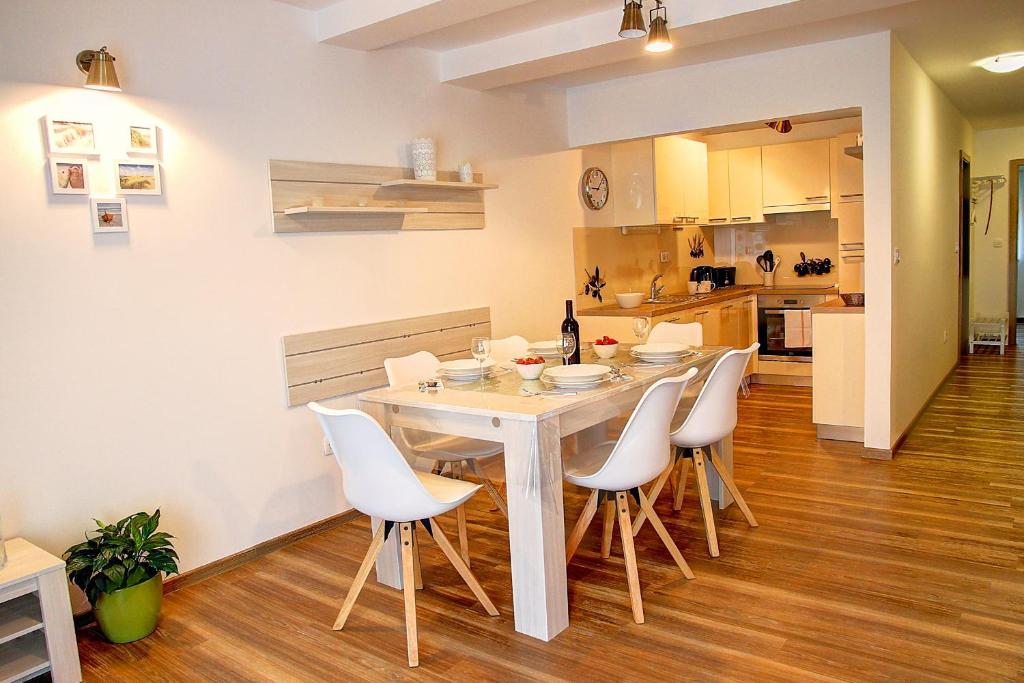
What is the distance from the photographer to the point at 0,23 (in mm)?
2748

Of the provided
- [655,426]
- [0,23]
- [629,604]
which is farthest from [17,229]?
[629,604]

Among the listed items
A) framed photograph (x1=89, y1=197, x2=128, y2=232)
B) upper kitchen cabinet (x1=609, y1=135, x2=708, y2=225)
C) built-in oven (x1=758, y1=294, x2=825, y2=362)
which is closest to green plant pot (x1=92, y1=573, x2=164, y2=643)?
framed photograph (x1=89, y1=197, x2=128, y2=232)

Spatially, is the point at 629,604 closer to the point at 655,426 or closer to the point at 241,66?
the point at 655,426

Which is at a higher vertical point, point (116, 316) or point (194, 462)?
point (116, 316)

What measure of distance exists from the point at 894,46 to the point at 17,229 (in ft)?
14.8

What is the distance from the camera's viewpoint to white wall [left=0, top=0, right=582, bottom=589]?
9.43ft

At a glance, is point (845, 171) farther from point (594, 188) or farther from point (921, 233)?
point (594, 188)

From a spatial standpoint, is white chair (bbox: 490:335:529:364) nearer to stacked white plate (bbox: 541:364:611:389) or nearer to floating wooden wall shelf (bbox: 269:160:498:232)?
floating wooden wall shelf (bbox: 269:160:498:232)

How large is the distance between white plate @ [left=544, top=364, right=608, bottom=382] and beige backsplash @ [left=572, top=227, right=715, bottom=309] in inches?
110

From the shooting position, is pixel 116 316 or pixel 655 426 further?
pixel 116 316

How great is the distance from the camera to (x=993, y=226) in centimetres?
909

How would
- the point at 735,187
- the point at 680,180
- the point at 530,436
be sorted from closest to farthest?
1. the point at 530,436
2. the point at 680,180
3. the point at 735,187

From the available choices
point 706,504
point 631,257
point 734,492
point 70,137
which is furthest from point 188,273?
point 631,257

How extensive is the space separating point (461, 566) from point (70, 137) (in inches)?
85.6
